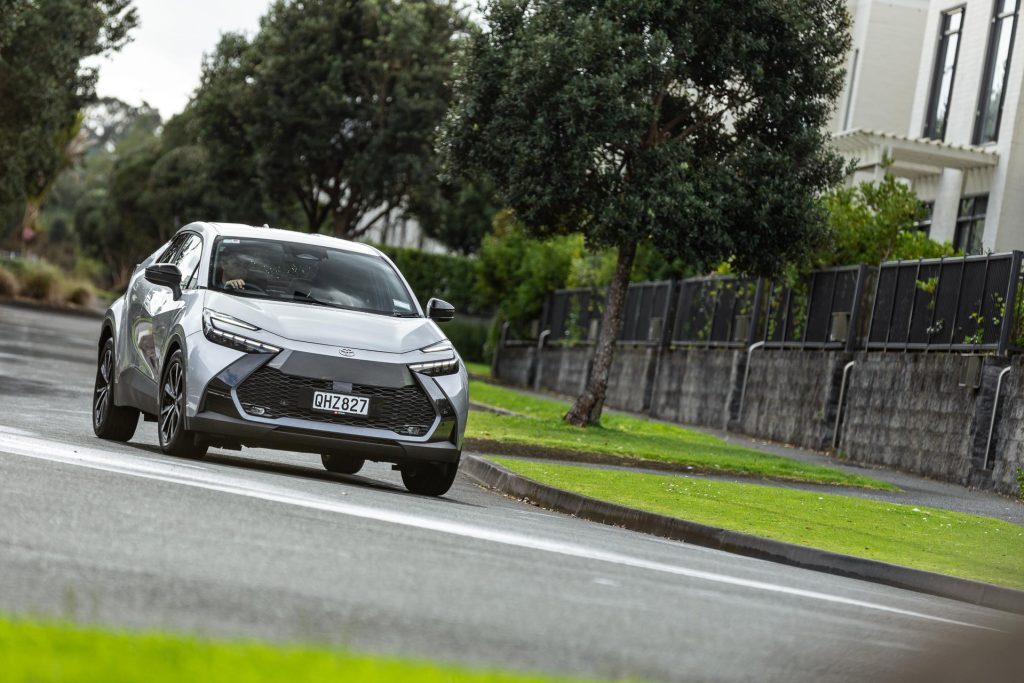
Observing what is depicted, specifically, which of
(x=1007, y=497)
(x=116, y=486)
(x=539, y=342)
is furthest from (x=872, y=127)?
(x=116, y=486)

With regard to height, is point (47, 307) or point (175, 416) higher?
point (47, 307)

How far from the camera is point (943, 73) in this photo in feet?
108

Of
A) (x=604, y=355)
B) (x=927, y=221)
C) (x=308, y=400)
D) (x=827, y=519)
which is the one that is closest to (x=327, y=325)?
(x=308, y=400)

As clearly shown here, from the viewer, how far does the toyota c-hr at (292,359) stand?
10.7m

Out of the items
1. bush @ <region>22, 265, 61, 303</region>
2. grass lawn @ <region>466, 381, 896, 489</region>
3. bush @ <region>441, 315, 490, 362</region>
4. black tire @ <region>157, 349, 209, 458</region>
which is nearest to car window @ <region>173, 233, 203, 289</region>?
black tire @ <region>157, 349, 209, 458</region>

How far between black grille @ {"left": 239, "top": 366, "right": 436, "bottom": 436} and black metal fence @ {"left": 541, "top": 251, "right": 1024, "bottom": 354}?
Answer: 11.5 m

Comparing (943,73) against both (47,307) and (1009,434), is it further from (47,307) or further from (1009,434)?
(47,307)

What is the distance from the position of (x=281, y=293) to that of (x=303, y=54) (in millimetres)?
35141

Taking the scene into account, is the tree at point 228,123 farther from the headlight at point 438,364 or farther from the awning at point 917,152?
the headlight at point 438,364

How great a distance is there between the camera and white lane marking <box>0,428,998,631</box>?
832cm

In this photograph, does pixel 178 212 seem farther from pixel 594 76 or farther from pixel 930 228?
pixel 594 76

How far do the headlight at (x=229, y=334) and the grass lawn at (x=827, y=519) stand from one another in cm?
321

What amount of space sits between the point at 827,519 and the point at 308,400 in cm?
468

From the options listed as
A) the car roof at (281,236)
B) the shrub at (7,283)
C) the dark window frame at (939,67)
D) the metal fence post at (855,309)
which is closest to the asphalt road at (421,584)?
the car roof at (281,236)
